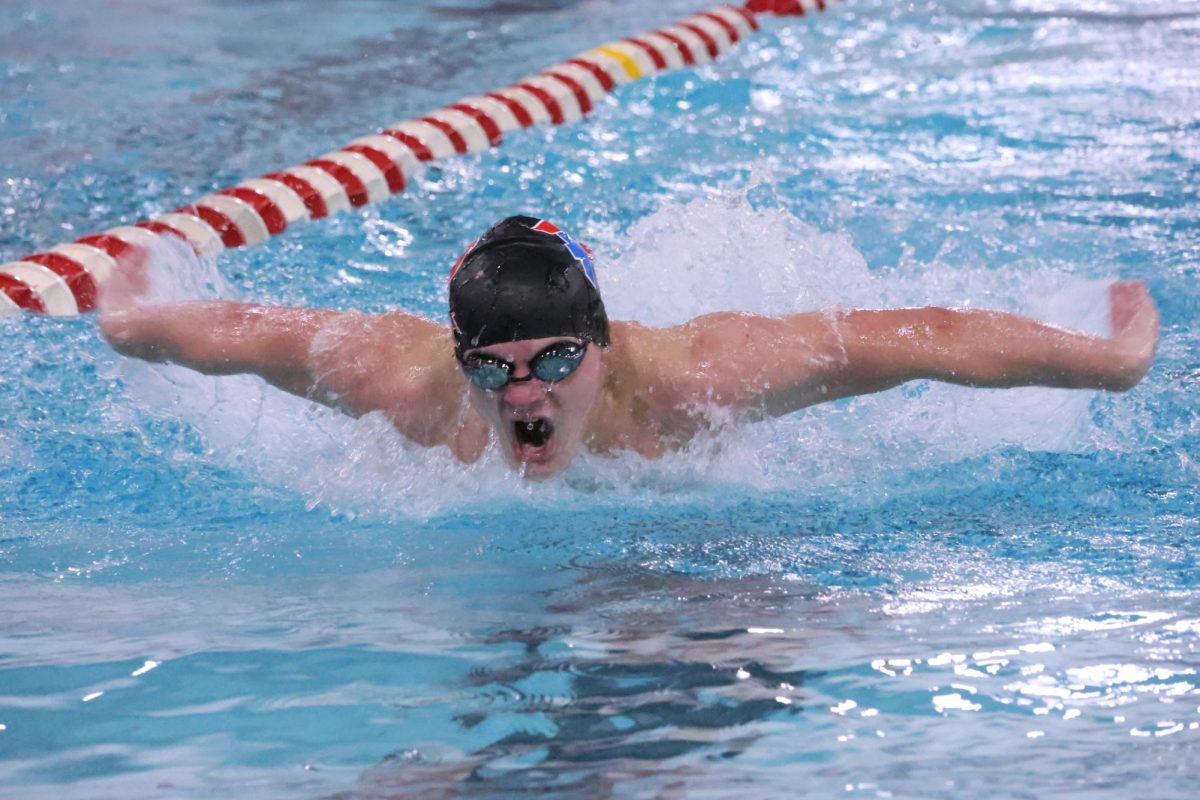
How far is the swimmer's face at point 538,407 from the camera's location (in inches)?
106

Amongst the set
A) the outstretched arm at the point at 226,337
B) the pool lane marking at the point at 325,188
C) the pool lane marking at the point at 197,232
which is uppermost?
the pool lane marking at the point at 325,188

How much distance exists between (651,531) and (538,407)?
430mm

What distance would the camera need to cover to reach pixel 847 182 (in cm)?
526

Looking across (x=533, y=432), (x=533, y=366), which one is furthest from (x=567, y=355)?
(x=533, y=432)

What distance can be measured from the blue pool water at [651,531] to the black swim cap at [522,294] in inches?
16.4

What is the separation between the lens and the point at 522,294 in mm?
2701

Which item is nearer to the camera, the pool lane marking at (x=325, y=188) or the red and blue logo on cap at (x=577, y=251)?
the red and blue logo on cap at (x=577, y=251)

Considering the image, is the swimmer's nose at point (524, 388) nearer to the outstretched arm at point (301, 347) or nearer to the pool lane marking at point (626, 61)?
the outstretched arm at point (301, 347)

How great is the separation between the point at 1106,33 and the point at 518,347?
5.70 meters

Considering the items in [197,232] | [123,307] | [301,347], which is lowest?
[301,347]

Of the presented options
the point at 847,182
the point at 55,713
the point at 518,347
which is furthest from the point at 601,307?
the point at 847,182

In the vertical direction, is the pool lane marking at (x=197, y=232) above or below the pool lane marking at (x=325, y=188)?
below

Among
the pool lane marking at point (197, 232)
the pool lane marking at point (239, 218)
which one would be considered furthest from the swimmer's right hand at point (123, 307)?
the pool lane marking at point (239, 218)

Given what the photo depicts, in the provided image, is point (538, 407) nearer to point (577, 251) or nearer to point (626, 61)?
point (577, 251)
